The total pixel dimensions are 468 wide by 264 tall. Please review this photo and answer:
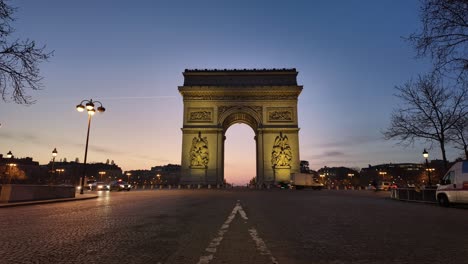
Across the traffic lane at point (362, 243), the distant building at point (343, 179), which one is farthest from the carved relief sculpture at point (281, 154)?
the distant building at point (343, 179)

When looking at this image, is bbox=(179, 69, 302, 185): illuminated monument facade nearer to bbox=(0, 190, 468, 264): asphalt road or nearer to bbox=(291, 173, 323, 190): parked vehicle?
bbox=(291, 173, 323, 190): parked vehicle

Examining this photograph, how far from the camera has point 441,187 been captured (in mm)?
17438

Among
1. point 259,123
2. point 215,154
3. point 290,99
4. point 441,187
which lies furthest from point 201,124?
point 441,187

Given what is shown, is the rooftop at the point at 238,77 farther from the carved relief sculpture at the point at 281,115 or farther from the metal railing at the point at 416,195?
the metal railing at the point at 416,195

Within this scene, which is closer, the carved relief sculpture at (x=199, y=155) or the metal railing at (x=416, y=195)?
the metal railing at (x=416, y=195)

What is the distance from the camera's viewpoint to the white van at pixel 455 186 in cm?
1608

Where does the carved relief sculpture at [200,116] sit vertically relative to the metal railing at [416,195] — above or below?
above

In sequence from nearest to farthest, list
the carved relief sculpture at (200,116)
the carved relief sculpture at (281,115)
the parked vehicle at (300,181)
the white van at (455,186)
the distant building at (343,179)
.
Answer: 1. the white van at (455,186)
2. the parked vehicle at (300,181)
3. the carved relief sculpture at (281,115)
4. the carved relief sculpture at (200,116)
5. the distant building at (343,179)

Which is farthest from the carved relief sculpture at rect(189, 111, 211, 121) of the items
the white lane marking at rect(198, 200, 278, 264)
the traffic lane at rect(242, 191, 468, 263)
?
the white lane marking at rect(198, 200, 278, 264)

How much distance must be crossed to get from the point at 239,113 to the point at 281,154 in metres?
8.60

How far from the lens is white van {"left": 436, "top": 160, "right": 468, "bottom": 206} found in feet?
52.7

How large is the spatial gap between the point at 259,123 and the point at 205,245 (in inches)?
1743

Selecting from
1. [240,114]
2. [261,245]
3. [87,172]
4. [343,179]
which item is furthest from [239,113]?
[343,179]

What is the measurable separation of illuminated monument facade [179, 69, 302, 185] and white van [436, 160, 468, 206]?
102ft
